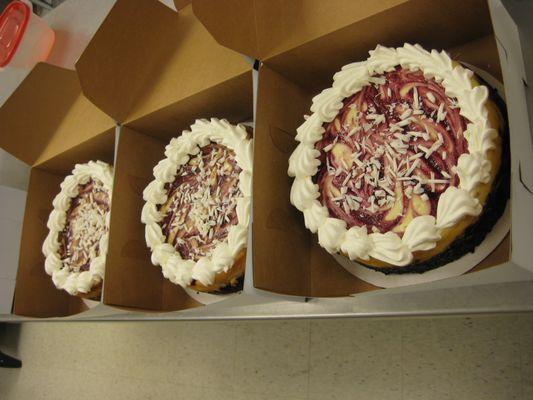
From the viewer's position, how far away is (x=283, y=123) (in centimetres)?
137

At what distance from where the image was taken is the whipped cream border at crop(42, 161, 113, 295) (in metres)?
1.79

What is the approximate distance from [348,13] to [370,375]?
949 millimetres

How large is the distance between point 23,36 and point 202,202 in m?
1.65

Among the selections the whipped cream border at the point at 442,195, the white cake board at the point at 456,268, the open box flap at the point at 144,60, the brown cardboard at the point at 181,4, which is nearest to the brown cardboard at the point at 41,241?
the open box flap at the point at 144,60

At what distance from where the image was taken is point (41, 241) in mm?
2143

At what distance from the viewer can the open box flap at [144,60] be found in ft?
5.04

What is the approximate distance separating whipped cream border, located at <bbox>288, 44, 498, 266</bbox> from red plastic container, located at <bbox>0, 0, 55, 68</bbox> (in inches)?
71.6

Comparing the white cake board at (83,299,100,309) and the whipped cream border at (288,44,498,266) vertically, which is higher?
the whipped cream border at (288,44,498,266)

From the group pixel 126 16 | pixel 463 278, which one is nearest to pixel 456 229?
pixel 463 278

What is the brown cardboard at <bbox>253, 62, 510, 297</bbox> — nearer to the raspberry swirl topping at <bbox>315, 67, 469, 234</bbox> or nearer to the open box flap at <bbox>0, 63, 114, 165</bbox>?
the raspberry swirl topping at <bbox>315, 67, 469, 234</bbox>

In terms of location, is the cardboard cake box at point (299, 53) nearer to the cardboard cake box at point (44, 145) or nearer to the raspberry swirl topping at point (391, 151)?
the raspberry swirl topping at point (391, 151)

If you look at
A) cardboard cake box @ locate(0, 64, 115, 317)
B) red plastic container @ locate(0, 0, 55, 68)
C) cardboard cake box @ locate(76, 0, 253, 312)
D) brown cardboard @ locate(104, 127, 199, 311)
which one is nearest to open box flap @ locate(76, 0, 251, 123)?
→ cardboard cake box @ locate(76, 0, 253, 312)

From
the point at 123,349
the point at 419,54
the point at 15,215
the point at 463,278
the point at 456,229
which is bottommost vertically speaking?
the point at 123,349

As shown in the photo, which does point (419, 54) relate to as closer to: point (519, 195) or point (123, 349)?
point (519, 195)
